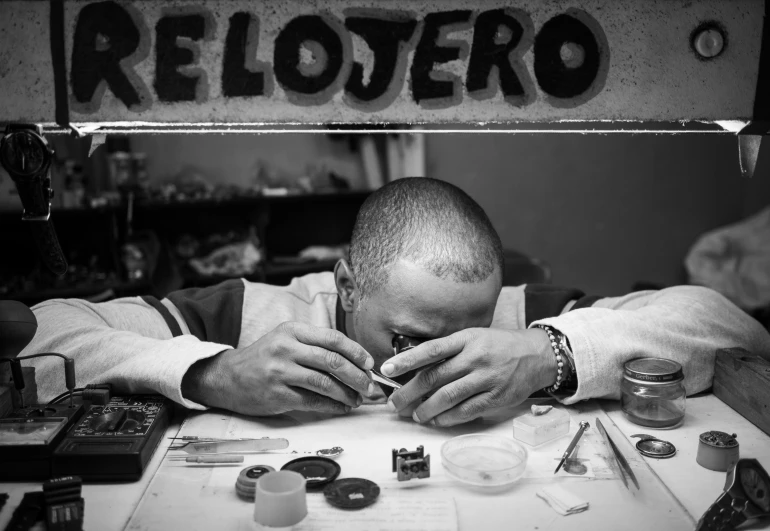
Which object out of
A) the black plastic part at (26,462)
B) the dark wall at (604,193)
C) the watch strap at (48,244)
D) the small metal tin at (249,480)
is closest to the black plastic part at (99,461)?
the black plastic part at (26,462)

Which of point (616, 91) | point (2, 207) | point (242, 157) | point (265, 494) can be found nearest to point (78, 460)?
point (265, 494)

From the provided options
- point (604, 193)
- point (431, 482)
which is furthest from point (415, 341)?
point (604, 193)

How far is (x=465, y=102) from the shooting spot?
1195mm

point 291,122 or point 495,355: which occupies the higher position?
point 291,122

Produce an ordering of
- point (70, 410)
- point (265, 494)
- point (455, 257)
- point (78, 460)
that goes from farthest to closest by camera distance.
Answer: point (455, 257) < point (70, 410) < point (78, 460) < point (265, 494)

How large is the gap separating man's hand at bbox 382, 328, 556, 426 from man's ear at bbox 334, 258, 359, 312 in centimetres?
33

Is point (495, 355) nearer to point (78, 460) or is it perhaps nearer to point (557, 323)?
point (557, 323)

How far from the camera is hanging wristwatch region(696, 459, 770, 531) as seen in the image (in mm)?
1004

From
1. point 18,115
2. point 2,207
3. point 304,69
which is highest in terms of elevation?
point 304,69

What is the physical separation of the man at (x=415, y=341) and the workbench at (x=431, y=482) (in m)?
0.05

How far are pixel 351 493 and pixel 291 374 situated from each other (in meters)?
0.31

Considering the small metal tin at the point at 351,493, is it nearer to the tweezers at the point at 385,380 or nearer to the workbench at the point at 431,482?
the workbench at the point at 431,482

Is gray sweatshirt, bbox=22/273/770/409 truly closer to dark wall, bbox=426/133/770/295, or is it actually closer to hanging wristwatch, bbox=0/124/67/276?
hanging wristwatch, bbox=0/124/67/276

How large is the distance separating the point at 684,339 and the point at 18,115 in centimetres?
140
